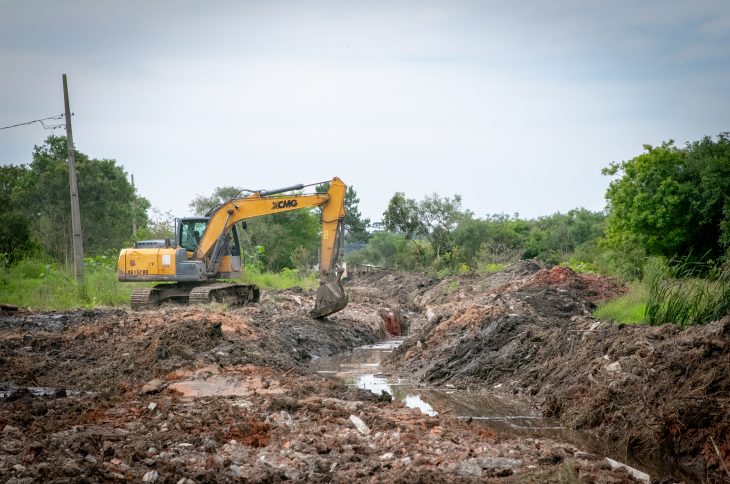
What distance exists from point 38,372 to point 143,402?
4215mm

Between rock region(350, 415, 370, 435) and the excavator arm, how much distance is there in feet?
37.8

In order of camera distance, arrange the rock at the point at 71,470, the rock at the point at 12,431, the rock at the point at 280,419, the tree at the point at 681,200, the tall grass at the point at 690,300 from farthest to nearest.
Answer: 1. the tree at the point at 681,200
2. the tall grass at the point at 690,300
3. the rock at the point at 280,419
4. the rock at the point at 12,431
5. the rock at the point at 71,470

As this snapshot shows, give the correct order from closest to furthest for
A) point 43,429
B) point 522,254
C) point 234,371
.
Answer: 1. point 43,429
2. point 234,371
3. point 522,254

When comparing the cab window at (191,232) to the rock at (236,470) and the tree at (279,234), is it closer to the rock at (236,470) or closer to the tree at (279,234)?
the rock at (236,470)

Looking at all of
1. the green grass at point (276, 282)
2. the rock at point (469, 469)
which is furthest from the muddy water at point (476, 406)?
the green grass at point (276, 282)

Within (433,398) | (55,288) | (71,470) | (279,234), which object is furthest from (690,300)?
(279,234)

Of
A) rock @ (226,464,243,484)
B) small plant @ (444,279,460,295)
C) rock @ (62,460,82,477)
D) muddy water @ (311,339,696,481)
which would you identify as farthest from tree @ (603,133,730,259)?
rock @ (62,460,82,477)

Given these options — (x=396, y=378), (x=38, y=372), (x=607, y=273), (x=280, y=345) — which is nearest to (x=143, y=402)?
(x=38, y=372)

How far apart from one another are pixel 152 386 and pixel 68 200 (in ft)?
136

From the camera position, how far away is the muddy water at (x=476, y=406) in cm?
959

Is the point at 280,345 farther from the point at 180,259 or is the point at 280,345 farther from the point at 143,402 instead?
the point at 143,402

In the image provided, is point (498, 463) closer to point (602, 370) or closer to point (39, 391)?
point (602, 370)

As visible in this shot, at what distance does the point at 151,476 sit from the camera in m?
6.98

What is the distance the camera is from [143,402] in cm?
1045
